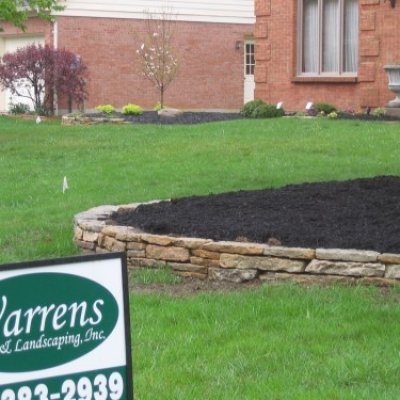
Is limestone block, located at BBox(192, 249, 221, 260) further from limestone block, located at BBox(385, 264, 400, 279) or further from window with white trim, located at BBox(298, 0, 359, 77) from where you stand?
window with white trim, located at BBox(298, 0, 359, 77)

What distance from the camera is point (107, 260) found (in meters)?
3.73

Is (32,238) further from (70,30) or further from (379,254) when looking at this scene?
(70,30)

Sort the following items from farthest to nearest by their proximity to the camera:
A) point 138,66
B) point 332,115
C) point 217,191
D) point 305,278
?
1. point 138,66
2. point 332,115
3. point 217,191
4. point 305,278

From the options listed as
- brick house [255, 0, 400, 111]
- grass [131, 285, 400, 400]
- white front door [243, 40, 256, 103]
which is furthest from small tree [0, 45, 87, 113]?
grass [131, 285, 400, 400]

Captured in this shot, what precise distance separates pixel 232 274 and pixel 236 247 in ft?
0.71

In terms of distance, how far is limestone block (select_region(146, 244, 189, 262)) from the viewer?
830 cm

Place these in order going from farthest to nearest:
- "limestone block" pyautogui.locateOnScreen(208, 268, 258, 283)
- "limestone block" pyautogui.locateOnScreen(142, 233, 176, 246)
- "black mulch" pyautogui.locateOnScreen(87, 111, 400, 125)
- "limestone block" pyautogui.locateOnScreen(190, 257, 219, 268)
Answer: "black mulch" pyautogui.locateOnScreen(87, 111, 400, 125)
"limestone block" pyautogui.locateOnScreen(142, 233, 176, 246)
"limestone block" pyautogui.locateOnScreen(190, 257, 219, 268)
"limestone block" pyautogui.locateOnScreen(208, 268, 258, 283)

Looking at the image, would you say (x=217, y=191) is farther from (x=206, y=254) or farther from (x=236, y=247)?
(x=236, y=247)

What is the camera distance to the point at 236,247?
7.97m

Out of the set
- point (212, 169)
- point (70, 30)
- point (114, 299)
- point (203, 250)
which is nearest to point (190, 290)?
point (203, 250)

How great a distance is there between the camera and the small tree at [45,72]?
2809 centimetres

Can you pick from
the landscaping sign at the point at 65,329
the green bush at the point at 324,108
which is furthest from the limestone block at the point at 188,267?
the green bush at the point at 324,108

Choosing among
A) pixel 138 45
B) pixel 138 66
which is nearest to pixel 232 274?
pixel 138 66

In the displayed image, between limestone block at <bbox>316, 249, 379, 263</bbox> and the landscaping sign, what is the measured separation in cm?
402
